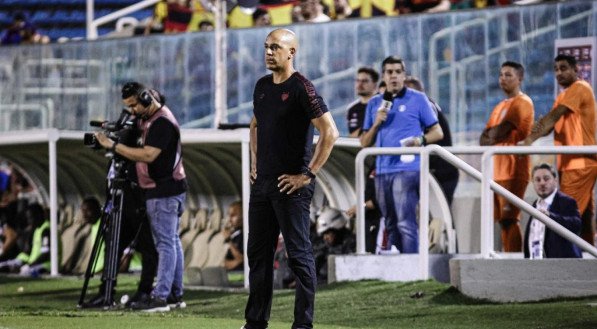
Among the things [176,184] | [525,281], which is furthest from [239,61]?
[525,281]

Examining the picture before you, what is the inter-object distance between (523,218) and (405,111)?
203 centimetres

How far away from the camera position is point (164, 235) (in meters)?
14.2

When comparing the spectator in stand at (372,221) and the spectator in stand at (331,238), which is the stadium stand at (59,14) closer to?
the spectator in stand at (331,238)

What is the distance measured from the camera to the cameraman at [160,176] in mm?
14258

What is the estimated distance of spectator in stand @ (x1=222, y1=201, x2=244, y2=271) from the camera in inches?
744

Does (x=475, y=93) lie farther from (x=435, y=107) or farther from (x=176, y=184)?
(x=176, y=184)

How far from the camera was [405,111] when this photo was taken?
1545 centimetres

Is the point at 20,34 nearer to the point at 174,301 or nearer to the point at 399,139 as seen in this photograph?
the point at 399,139

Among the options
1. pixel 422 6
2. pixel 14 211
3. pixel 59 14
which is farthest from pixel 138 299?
pixel 59 14

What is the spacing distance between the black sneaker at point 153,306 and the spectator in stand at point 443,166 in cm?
321

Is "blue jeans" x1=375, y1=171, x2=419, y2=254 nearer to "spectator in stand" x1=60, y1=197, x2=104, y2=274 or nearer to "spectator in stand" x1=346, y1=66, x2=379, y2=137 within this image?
"spectator in stand" x1=346, y1=66, x2=379, y2=137

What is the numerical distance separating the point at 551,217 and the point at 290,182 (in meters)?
3.74

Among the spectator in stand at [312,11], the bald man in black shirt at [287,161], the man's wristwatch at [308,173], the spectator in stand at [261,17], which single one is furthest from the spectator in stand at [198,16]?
the man's wristwatch at [308,173]

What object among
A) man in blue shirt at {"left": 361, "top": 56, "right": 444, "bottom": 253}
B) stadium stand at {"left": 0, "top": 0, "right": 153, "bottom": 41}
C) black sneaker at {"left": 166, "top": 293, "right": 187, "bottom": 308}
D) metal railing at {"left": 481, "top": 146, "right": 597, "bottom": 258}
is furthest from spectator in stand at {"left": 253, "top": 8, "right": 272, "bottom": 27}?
metal railing at {"left": 481, "top": 146, "right": 597, "bottom": 258}
